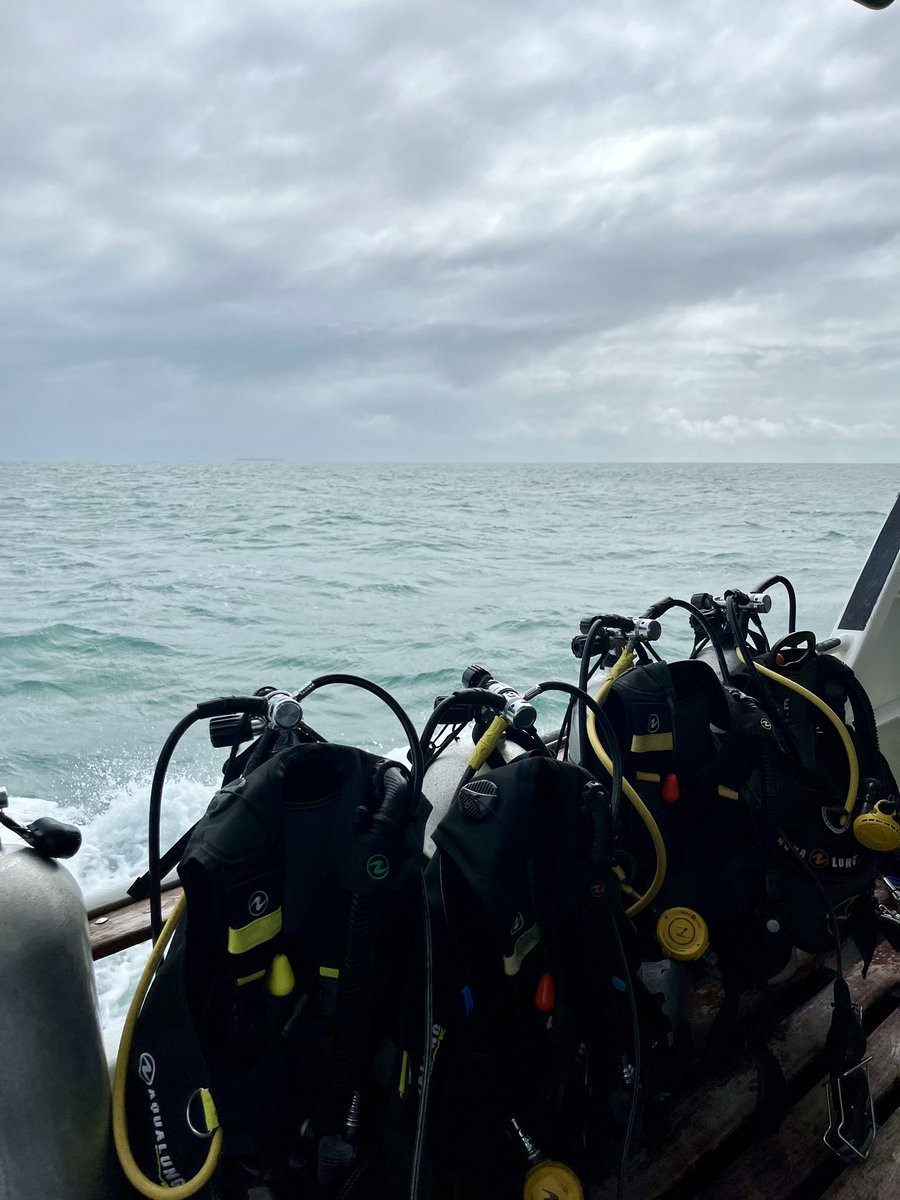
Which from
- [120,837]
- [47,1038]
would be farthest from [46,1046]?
[120,837]

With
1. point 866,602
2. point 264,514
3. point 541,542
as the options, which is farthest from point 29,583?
point 866,602

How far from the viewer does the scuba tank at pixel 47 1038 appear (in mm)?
937

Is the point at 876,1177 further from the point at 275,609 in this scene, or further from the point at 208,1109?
the point at 275,609

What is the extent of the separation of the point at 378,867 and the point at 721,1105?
848 mm

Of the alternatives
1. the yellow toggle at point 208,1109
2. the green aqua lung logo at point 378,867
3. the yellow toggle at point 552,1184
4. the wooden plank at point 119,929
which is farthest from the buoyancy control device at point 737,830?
the wooden plank at point 119,929

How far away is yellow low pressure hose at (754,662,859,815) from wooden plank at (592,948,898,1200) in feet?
1.37

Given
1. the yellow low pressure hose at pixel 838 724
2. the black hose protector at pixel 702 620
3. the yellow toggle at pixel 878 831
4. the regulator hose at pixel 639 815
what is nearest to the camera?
the regulator hose at pixel 639 815

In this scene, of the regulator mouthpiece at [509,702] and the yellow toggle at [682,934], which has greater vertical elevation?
the regulator mouthpiece at [509,702]

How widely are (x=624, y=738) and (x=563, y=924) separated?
1.37 ft

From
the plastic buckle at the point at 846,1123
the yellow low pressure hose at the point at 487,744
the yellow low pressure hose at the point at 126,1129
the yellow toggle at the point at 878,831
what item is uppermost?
the yellow low pressure hose at the point at 487,744

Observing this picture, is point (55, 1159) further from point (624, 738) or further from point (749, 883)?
point (749, 883)

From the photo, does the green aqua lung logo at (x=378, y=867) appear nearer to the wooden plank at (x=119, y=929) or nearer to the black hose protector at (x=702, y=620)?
the wooden plank at (x=119, y=929)

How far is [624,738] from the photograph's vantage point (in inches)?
61.1

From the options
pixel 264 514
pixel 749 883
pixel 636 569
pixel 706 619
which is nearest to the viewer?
pixel 749 883
